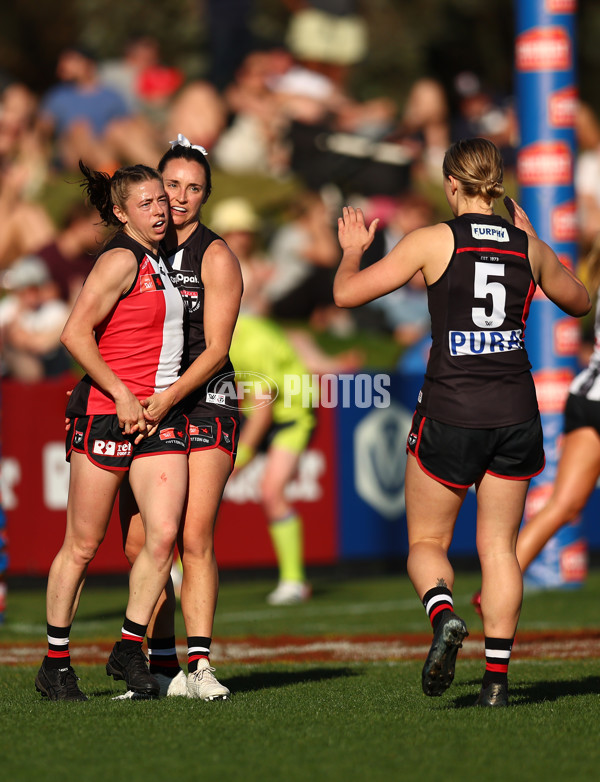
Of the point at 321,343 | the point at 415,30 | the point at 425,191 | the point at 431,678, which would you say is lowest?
the point at 431,678

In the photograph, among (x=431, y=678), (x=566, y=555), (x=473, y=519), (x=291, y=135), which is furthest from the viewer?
(x=291, y=135)

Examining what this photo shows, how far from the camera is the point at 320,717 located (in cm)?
572

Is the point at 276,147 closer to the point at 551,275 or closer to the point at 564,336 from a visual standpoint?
the point at 564,336

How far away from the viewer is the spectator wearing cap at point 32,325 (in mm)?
13750

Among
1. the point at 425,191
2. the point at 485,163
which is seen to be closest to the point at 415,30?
the point at 425,191

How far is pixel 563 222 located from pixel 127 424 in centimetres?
697

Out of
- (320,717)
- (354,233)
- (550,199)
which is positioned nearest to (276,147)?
(550,199)

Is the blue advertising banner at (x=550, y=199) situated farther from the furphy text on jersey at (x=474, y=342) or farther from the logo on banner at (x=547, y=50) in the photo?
the furphy text on jersey at (x=474, y=342)

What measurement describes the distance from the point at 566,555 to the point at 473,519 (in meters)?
1.61

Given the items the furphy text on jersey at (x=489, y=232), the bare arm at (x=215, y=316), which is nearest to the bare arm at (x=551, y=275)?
the furphy text on jersey at (x=489, y=232)

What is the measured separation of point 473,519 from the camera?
13.5 metres

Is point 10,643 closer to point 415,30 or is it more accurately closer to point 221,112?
point 221,112

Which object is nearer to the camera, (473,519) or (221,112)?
(473,519)

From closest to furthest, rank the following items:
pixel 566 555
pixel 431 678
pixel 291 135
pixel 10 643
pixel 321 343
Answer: pixel 431 678 → pixel 10 643 → pixel 566 555 → pixel 321 343 → pixel 291 135
